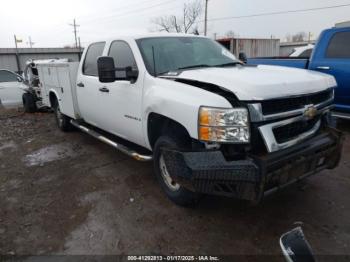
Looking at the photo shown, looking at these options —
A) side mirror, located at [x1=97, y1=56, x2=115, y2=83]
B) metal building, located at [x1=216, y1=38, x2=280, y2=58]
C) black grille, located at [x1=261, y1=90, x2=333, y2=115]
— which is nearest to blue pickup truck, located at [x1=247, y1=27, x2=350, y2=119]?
black grille, located at [x1=261, y1=90, x2=333, y2=115]

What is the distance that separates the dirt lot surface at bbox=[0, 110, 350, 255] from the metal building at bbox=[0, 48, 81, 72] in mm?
27436

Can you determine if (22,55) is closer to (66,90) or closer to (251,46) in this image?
(251,46)

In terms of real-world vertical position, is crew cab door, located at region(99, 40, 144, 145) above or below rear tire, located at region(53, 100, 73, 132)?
above

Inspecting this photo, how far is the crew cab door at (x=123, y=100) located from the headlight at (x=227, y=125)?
1289 millimetres

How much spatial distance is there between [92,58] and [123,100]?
1.50 m

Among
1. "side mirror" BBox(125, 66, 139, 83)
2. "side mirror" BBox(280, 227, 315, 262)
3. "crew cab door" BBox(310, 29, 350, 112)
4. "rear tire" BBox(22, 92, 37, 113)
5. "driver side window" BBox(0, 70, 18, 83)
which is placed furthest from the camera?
"driver side window" BBox(0, 70, 18, 83)

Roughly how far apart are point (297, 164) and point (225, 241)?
98 centimetres

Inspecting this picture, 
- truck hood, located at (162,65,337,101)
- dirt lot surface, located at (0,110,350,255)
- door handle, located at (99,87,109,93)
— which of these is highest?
truck hood, located at (162,65,337,101)

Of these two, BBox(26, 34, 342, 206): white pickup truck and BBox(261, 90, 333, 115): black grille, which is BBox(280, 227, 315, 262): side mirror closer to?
BBox(26, 34, 342, 206): white pickup truck

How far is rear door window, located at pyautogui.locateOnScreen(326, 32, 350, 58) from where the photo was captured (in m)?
5.47

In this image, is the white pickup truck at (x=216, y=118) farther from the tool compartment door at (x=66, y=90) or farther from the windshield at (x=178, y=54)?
the tool compartment door at (x=66, y=90)

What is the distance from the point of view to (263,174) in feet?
7.92

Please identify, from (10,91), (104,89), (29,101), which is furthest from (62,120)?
(10,91)

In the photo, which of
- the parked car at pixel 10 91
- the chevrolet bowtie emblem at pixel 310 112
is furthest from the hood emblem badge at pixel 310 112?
the parked car at pixel 10 91
